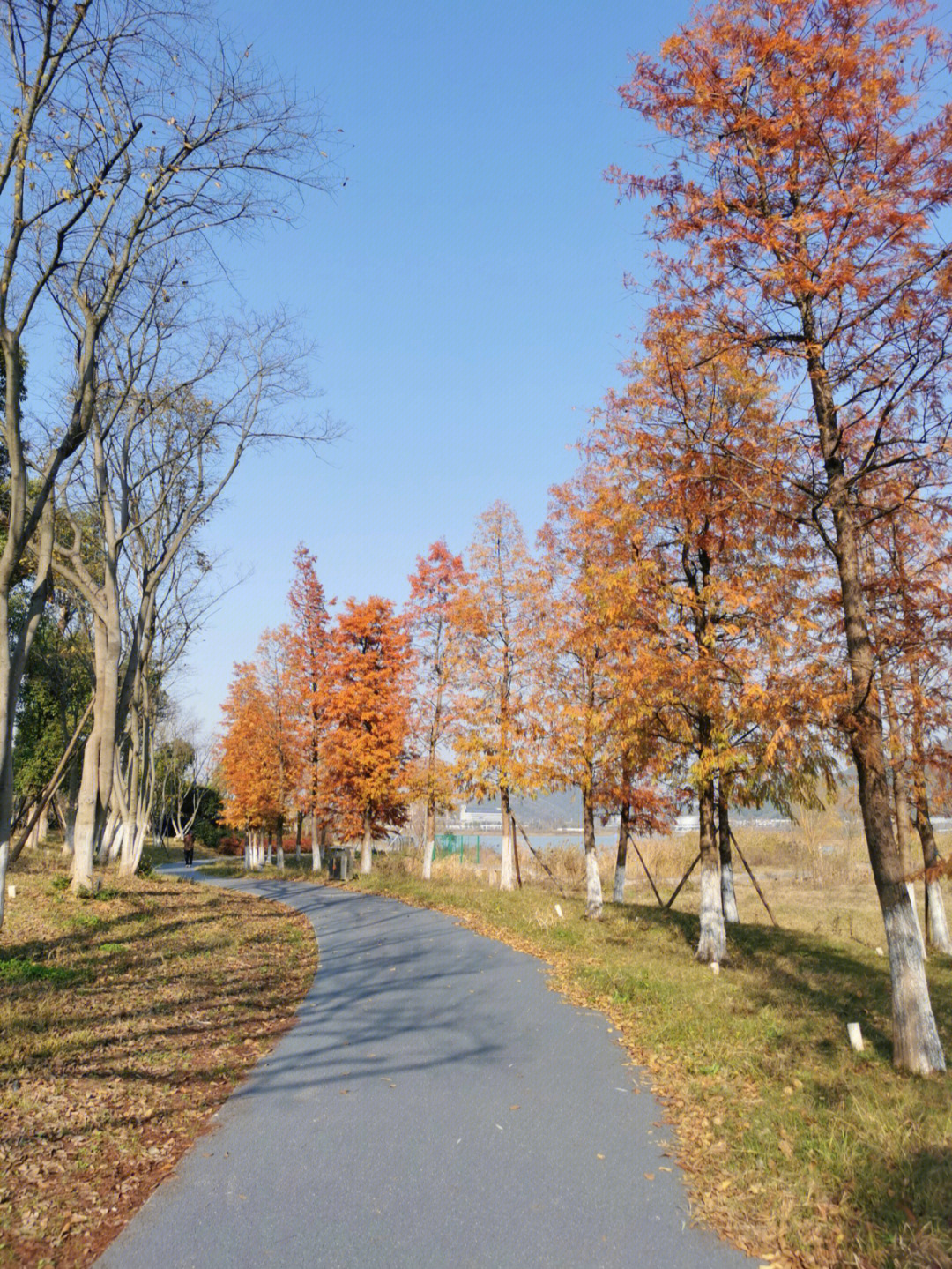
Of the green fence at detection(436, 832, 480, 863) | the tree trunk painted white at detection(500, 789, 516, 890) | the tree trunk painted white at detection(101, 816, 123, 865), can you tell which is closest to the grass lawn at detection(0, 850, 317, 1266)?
the tree trunk painted white at detection(101, 816, 123, 865)

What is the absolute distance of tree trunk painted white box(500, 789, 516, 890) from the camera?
74.5ft

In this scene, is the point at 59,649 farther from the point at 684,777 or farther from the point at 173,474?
the point at 684,777

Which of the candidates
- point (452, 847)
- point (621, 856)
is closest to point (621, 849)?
point (621, 856)

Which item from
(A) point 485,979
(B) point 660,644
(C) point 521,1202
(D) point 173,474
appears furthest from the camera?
(D) point 173,474

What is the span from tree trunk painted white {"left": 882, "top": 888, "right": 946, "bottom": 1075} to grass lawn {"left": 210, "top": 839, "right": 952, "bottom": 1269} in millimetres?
234

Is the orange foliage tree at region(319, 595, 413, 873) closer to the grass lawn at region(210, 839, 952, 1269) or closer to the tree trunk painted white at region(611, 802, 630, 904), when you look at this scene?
the tree trunk painted white at region(611, 802, 630, 904)

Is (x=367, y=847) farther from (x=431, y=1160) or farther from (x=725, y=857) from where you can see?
(x=431, y=1160)

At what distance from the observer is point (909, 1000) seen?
7.29 m

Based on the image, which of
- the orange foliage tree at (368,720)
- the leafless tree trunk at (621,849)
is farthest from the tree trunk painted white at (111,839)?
the leafless tree trunk at (621,849)

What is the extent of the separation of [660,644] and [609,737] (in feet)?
11.9

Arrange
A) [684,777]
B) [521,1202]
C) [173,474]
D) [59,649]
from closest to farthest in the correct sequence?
[521,1202], [684,777], [173,474], [59,649]

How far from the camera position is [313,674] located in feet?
117

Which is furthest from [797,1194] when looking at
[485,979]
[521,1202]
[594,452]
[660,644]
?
[594,452]

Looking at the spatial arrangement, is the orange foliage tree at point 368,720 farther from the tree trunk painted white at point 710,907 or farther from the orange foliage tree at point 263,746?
the tree trunk painted white at point 710,907
